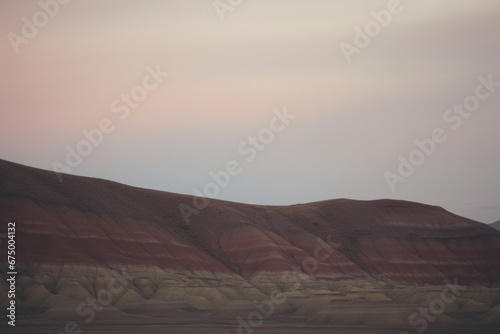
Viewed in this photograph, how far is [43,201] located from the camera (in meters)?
112

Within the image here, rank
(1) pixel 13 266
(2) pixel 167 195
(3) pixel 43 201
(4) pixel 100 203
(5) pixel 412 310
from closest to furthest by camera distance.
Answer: (1) pixel 13 266 → (5) pixel 412 310 → (3) pixel 43 201 → (4) pixel 100 203 → (2) pixel 167 195

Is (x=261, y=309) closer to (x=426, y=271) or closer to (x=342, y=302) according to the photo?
(x=342, y=302)

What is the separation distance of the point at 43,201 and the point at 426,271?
71.3 metres

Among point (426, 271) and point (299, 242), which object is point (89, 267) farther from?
point (426, 271)

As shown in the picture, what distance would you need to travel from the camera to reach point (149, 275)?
371 ft

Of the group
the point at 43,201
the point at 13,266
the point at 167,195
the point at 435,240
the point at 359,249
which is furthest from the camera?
the point at 435,240

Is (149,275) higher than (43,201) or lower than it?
lower

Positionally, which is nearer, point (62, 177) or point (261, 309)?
point (261, 309)

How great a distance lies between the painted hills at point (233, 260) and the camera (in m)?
101

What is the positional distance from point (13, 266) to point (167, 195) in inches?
1642

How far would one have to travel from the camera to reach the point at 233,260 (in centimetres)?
13050

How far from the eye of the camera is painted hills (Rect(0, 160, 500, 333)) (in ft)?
331

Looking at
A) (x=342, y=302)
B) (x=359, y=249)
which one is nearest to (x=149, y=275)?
(x=342, y=302)

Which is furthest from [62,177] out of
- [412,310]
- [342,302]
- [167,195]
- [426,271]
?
[426,271]
